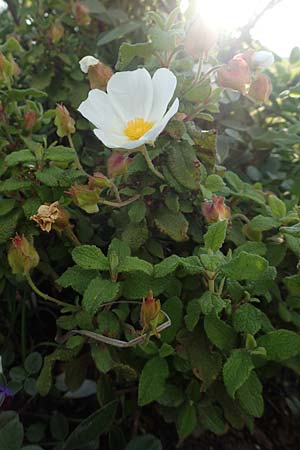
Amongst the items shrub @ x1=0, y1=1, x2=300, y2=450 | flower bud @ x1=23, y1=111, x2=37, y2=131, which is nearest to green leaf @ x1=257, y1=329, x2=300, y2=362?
shrub @ x1=0, y1=1, x2=300, y2=450

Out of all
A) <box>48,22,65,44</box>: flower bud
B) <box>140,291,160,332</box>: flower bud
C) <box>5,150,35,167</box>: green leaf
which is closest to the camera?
<box>140,291,160,332</box>: flower bud

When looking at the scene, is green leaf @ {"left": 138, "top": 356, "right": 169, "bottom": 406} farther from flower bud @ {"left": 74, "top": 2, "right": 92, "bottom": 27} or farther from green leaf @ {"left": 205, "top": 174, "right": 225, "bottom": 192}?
flower bud @ {"left": 74, "top": 2, "right": 92, "bottom": 27}

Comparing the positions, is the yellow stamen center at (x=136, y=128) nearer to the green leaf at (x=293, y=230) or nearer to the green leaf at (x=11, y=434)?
the green leaf at (x=293, y=230)

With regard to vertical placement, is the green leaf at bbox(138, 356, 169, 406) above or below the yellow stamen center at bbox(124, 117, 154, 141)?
below

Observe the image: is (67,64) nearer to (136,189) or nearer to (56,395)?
(136,189)

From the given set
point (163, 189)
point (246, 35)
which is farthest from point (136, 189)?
point (246, 35)

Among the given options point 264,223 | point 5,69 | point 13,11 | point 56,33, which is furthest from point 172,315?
point 13,11
